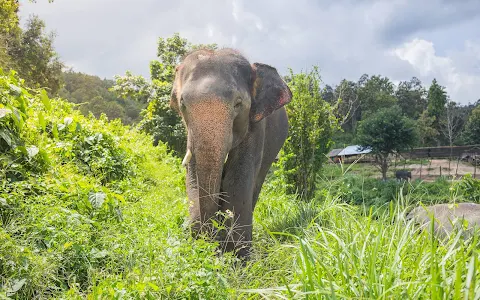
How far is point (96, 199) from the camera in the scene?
3.99 metres

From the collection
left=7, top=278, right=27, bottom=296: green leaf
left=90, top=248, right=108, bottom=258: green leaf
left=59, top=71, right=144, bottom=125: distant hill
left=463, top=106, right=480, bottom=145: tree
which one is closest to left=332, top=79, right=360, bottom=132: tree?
left=90, top=248, right=108, bottom=258: green leaf

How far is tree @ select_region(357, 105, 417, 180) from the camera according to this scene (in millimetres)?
25266

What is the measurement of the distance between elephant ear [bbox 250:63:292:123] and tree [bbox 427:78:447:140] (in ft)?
120

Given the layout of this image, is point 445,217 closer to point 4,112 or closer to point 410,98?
point 4,112

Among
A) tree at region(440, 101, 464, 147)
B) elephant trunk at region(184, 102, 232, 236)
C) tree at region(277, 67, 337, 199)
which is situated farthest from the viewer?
tree at region(440, 101, 464, 147)

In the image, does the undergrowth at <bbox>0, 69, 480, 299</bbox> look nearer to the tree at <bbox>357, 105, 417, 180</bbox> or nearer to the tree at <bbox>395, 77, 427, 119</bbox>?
the tree at <bbox>357, 105, 417, 180</bbox>

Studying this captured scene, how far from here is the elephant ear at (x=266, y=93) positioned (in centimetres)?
450

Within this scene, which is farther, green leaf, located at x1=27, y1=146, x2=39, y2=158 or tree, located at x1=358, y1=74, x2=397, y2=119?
tree, located at x1=358, y1=74, x2=397, y2=119

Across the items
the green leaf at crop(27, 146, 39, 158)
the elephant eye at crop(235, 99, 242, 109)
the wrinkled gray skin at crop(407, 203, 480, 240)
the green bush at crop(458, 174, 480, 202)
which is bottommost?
the green bush at crop(458, 174, 480, 202)

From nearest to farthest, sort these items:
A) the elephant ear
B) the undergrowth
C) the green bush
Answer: the undergrowth → the elephant ear → the green bush

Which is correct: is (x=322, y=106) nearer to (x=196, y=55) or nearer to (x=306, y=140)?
(x=306, y=140)

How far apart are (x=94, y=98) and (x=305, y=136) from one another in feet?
117

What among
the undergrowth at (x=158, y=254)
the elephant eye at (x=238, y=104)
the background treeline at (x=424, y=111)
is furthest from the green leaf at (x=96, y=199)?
the background treeline at (x=424, y=111)

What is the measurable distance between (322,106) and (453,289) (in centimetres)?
768
